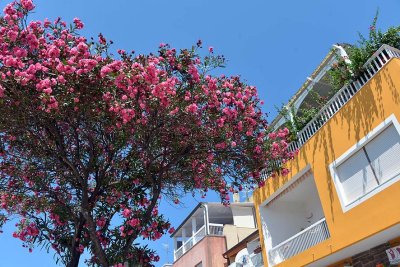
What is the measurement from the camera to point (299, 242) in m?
16.4

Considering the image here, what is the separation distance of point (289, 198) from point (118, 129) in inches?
459

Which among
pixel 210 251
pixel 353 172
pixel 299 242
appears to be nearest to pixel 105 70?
pixel 353 172

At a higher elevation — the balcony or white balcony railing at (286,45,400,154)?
white balcony railing at (286,45,400,154)

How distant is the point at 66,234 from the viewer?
10.5 m

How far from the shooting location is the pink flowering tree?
26.8 feet

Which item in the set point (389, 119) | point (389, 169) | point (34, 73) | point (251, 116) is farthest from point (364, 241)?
point (34, 73)

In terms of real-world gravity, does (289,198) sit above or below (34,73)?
above

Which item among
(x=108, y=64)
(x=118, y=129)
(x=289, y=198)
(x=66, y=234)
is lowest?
(x=66, y=234)

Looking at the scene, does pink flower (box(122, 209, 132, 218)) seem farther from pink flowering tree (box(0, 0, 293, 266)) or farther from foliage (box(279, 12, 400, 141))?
foliage (box(279, 12, 400, 141))

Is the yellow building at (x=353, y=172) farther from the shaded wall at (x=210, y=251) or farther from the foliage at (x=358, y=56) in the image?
the shaded wall at (x=210, y=251)

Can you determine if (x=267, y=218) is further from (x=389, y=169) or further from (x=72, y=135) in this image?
(x=72, y=135)

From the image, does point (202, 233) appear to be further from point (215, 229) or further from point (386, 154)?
point (386, 154)

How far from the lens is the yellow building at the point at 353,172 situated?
1208 centimetres

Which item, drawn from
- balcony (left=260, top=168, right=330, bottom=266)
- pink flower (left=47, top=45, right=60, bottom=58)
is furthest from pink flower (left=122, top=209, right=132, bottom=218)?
balcony (left=260, top=168, right=330, bottom=266)
